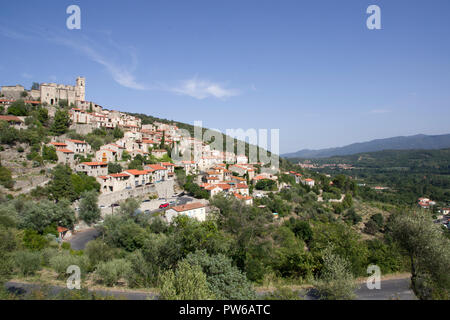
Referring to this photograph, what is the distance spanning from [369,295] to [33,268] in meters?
14.7

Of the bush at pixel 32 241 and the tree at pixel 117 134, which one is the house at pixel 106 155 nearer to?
the tree at pixel 117 134

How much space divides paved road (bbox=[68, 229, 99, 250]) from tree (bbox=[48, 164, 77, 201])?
4492 mm

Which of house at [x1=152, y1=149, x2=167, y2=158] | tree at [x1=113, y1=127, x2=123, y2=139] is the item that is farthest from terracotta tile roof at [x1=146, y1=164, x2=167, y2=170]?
tree at [x1=113, y1=127, x2=123, y2=139]

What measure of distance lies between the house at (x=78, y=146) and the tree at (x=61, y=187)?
8.19 m

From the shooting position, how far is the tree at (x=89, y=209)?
24.4 metres

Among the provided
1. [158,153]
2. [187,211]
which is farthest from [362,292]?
[158,153]

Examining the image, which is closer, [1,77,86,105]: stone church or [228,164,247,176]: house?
[1,77,86,105]: stone church

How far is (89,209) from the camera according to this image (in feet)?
81.6

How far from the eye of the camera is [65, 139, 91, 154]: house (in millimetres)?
33156

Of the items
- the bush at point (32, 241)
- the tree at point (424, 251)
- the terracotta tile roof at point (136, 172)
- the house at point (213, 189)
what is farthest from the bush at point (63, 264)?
the house at point (213, 189)

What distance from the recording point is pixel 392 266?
11641mm

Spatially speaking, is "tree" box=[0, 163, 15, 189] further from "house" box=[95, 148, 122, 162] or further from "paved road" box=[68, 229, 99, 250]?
"house" box=[95, 148, 122, 162]
